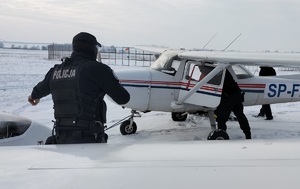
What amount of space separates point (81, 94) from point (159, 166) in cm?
168

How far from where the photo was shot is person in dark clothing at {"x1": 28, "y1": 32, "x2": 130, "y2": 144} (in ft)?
10.2

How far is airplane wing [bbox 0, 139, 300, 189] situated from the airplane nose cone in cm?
599

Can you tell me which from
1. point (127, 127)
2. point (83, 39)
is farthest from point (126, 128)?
point (83, 39)

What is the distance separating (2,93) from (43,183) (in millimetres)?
13778

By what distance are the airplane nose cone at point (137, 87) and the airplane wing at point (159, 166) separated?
599 centimetres

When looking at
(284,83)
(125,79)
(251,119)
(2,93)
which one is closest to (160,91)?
(125,79)

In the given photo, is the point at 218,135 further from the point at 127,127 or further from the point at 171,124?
the point at 171,124

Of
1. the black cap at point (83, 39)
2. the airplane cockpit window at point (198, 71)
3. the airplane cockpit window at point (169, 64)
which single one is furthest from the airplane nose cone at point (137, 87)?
the black cap at point (83, 39)

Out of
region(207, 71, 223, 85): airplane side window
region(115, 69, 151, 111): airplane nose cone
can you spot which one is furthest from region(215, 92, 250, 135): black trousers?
region(115, 69, 151, 111): airplane nose cone

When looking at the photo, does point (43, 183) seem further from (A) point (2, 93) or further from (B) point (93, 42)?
(A) point (2, 93)

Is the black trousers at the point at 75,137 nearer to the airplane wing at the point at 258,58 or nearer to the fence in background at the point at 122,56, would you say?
the airplane wing at the point at 258,58

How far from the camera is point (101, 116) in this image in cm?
326

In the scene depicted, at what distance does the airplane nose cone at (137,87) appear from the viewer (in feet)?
26.3

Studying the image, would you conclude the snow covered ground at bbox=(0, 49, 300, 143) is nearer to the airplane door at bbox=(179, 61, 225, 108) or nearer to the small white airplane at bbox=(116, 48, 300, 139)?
the small white airplane at bbox=(116, 48, 300, 139)
